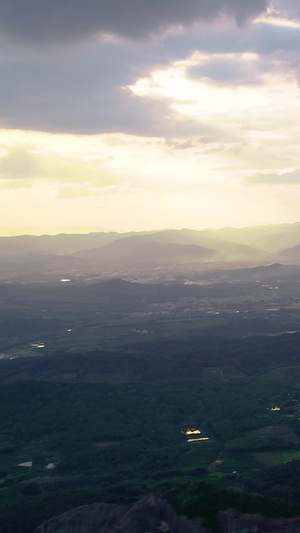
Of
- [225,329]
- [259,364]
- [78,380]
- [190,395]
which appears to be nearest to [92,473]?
[190,395]

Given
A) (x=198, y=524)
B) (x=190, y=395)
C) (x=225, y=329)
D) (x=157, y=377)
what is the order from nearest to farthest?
(x=198, y=524)
(x=190, y=395)
(x=157, y=377)
(x=225, y=329)

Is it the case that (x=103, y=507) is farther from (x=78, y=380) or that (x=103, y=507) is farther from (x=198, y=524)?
(x=78, y=380)

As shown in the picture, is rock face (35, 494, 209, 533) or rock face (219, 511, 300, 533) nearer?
rock face (219, 511, 300, 533)

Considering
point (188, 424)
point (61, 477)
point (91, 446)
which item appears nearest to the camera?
point (61, 477)

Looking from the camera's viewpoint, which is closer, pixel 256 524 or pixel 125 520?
pixel 256 524

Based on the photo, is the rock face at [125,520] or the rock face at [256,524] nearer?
the rock face at [256,524]
